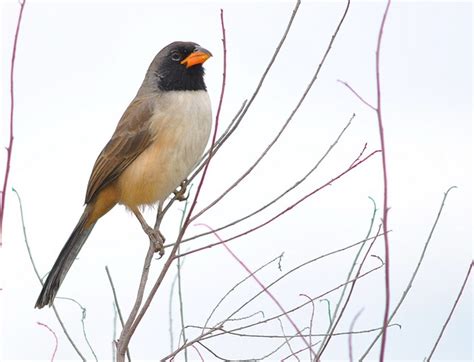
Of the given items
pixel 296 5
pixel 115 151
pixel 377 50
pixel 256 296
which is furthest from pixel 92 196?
pixel 377 50

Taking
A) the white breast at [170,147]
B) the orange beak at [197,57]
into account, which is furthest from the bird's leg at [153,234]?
the orange beak at [197,57]

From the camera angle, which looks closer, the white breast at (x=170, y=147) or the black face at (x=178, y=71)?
the white breast at (x=170, y=147)

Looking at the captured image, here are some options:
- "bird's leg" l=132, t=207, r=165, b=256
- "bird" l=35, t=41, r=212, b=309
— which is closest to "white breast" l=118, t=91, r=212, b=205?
"bird" l=35, t=41, r=212, b=309

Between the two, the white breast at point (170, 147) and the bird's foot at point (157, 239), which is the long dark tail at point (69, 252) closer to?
the white breast at point (170, 147)

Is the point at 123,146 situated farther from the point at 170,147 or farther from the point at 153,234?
the point at 153,234

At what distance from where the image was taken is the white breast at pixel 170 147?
5043 millimetres

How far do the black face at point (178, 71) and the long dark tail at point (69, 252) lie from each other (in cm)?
104

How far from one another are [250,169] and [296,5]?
0.70 metres

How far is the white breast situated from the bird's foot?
8.6 inches

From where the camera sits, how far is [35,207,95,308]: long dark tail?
16.9ft

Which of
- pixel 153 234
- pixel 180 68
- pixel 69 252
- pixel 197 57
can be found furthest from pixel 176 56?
pixel 69 252

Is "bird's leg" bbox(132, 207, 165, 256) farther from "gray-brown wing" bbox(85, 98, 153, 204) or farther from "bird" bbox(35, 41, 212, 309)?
"gray-brown wing" bbox(85, 98, 153, 204)

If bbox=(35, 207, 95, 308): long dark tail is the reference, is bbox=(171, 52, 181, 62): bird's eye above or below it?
above

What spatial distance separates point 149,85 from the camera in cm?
549
